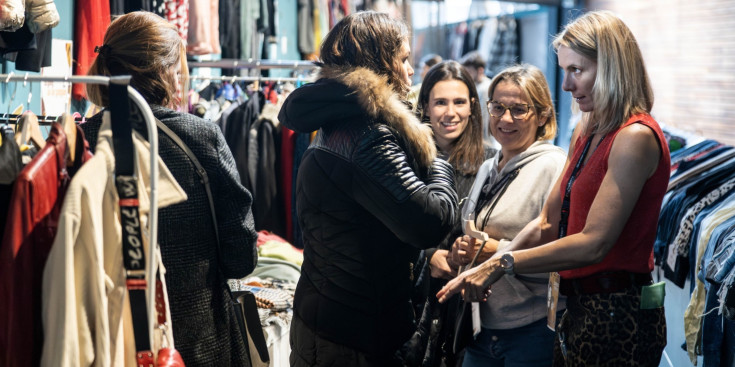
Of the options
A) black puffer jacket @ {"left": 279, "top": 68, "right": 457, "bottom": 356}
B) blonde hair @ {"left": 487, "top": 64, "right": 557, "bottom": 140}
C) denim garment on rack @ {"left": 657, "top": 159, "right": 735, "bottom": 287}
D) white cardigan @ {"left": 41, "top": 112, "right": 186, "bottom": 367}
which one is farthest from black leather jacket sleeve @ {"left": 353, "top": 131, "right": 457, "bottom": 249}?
denim garment on rack @ {"left": 657, "top": 159, "right": 735, "bottom": 287}

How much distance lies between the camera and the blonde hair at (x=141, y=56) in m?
1.82

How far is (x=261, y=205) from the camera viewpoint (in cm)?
420

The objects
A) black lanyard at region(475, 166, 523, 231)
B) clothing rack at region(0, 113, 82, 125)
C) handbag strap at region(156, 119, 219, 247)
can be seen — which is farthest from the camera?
black lanyard at region(475, 166, 523, 231)

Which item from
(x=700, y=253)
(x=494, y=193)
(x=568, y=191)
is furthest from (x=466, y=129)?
(x=700, y=253)

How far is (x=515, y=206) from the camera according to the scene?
237 cm

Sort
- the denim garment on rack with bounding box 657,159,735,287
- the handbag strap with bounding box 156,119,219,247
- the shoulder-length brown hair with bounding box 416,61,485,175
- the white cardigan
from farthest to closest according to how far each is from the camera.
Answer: the denim garment on rack with bounding box 657,159,735,287 < the shoulder-length brown hair with bounding box 416,61,485,175 < the handbag strap with bounding box 156,119,219,247 < the white cardigan

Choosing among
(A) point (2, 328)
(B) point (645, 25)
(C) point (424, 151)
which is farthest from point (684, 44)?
(A) point (2, 328)

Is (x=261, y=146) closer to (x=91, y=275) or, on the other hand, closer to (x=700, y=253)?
(x=700, y=253)

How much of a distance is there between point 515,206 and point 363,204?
2.10 ft

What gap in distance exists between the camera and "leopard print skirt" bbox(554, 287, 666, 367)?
188cm

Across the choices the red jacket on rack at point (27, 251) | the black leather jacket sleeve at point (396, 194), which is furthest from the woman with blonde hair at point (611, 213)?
the red jacket on rack at point (27, 251)

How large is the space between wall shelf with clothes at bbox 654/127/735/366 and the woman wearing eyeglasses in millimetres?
661

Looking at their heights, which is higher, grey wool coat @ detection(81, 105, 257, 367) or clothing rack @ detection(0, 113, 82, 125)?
clothing rack @ detection(0, 113, 82, 125)

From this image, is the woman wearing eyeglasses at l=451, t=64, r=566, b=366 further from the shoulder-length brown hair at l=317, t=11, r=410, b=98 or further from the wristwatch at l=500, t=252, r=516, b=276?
the shoulder-length brown hair at l=317, t=11, r=410, b=98
